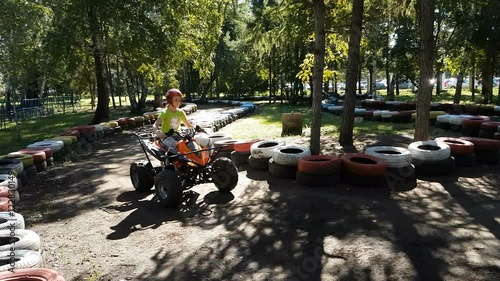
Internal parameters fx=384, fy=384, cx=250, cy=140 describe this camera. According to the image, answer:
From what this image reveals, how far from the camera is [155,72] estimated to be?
20875 millimetres

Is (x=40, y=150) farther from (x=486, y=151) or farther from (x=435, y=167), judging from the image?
(x=486, y=151)

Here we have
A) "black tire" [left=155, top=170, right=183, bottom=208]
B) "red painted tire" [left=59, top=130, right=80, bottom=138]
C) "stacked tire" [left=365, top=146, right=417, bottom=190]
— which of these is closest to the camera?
"black tire" [left=155, top=170, right=183, bottom=208]

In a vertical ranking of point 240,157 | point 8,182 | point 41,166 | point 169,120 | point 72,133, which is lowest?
point 41,166

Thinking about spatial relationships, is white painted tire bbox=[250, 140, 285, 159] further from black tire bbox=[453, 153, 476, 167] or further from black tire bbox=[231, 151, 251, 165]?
black tire bbox=[453, 153, 476, 167]

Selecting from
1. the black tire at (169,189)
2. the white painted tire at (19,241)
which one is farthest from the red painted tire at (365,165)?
the white painted tire at (19,241)

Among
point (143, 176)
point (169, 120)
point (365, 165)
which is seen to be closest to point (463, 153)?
point (365, 165)

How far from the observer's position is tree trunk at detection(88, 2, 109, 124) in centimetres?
1484

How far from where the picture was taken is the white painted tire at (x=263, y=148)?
804 centimetres

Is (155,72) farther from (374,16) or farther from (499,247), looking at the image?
(499,247)

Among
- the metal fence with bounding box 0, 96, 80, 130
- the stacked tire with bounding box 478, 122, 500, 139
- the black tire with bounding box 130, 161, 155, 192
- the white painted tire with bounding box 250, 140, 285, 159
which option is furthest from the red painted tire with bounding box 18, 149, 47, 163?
the metal fence with bounding box 0, 96, 80, 130

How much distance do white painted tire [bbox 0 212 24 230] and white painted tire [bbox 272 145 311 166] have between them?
4.37m

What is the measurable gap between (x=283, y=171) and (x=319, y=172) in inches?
33.7

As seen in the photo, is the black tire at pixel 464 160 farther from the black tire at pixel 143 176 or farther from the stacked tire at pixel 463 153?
the black tire at pixel 143 176

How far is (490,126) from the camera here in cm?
997
